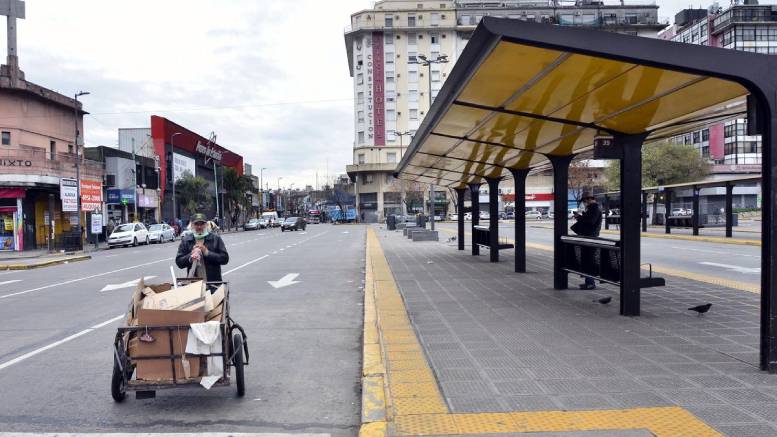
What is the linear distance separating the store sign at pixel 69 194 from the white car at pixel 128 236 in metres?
3.84

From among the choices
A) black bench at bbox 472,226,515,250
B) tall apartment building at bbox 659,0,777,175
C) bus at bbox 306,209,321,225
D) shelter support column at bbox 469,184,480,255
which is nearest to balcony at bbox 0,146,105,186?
shelter support column at bbox 469,184,480,255

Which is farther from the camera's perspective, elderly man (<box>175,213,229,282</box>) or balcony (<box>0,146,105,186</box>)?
balcony (<box>0,146,105,186</box>)

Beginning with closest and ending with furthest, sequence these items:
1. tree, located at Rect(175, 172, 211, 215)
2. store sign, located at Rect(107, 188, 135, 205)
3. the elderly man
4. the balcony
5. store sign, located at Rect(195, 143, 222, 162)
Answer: the elderly man
the balcony
store sign, located at Rect(107, 188, 135, 205)
tree, located at Rect(175, 172, 211, 215)
store sign, located at Rect(195, 143, 222, 162)

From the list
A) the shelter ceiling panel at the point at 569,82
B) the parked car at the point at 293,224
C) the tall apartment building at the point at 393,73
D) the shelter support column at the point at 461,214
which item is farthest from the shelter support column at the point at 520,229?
the tall apartment building at the point at 393,73

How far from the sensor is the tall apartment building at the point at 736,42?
77.2 meters

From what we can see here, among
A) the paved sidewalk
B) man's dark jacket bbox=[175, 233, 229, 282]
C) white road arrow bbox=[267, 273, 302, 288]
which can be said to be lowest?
white road arrow bbox=[267, 273, 302, 288]

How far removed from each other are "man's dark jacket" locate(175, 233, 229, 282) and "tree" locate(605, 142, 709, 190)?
53104 millimetres

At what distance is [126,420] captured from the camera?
4.87 meters

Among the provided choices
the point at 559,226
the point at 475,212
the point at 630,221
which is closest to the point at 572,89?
the point at 630,221

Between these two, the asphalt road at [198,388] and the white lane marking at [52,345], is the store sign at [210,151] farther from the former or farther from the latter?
the white lane marking at [52,345]

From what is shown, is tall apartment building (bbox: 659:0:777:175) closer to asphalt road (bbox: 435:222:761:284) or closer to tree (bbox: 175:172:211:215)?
tree (bbox: 175:172:211:215)

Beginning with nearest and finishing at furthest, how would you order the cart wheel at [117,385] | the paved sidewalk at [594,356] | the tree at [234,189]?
the paved sidewalk at [594,356]
the cart wheel at [117,385]
the tree at [234,189]

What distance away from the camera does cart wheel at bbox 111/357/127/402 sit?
16.6ft

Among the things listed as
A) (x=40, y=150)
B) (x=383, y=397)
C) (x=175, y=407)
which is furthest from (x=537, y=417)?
(x=40, y=150)
